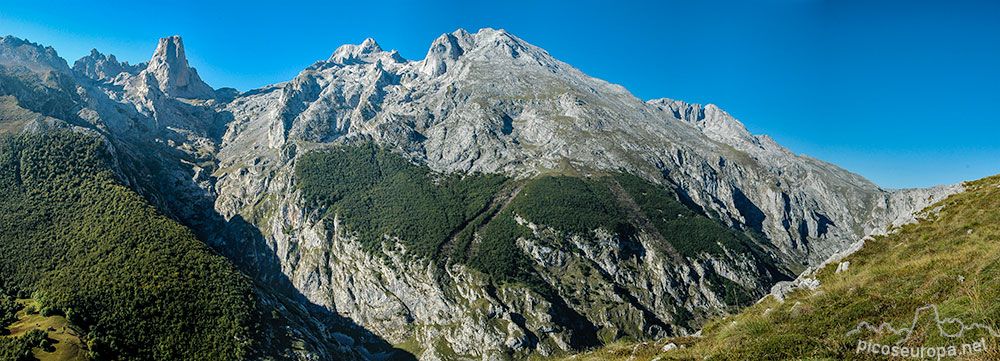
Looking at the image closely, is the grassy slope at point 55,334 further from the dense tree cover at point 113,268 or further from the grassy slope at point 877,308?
the grassy slope at point 877,308

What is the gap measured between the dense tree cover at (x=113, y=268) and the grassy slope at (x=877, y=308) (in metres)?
117

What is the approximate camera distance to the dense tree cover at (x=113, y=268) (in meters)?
101

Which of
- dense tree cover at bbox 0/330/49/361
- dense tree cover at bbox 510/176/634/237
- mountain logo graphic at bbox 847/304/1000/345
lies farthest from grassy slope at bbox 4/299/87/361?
dense tree cover at bbox 510/176/634/237

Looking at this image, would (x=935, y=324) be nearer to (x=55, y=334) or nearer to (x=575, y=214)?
(x=55, y=334)

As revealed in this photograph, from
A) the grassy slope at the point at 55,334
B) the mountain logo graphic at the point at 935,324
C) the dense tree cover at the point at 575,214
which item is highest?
the dense tree cover at the point at 575,214

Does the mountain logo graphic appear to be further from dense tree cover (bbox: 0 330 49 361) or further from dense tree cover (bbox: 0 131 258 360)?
dense tree cover (bbox: 0 131 258 360)

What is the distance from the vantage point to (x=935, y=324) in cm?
1308

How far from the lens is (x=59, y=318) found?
93.1 meters

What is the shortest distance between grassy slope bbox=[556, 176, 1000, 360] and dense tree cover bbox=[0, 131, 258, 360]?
11687cm

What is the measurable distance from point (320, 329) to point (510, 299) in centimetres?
7005

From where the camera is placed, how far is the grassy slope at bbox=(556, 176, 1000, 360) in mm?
13203

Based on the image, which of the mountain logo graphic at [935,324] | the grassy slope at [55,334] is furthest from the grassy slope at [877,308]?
the grassy slope at [55,334]

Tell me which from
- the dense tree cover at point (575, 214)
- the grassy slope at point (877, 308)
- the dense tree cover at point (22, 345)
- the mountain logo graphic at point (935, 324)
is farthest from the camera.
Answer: the dense tree cover at point (575, 214)

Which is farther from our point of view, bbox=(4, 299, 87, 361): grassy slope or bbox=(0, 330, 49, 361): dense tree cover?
bbox=(4, 299, 87, 361): grassy slope
